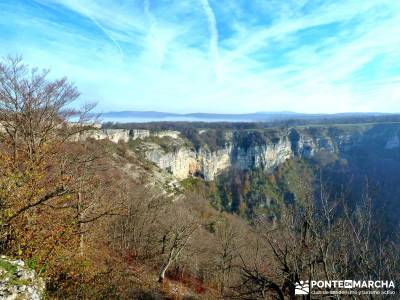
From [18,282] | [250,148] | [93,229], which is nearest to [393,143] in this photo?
[250,148]

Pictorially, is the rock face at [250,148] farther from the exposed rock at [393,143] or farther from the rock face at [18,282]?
the rock face at [18,282]

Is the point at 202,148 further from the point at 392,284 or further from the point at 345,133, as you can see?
the point at 392,284

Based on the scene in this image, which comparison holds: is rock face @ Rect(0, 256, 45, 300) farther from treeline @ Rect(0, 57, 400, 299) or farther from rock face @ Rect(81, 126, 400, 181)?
rock face @ Rect(81, 126, 400, 181)

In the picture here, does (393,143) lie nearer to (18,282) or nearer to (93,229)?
(93,229)

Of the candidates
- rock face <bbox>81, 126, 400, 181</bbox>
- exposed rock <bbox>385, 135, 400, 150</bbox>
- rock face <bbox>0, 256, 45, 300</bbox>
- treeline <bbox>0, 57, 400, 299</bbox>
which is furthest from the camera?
exposed rock <bbox>385, 135, 400, 150</bbox>

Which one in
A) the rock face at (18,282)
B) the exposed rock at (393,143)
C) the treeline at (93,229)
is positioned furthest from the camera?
the exposed rock at (393,143)

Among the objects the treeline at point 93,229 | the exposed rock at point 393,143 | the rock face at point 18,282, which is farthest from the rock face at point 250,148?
the rock face at point 18,282

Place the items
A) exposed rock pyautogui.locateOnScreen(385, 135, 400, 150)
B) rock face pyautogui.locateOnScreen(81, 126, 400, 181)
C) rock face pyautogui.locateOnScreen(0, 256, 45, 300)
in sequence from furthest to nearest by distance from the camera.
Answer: exposed rock pyautogui.locateOnScreen(385, 135, 400, 150), rock face pyautogui.locateOnScreen(81, 126, 400, 181), rock face pyautogui.locateOnScreen(0, 256, 45, 300)

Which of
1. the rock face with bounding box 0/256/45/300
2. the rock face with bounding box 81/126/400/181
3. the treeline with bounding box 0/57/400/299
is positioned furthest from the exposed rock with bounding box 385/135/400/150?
the rock face with bounding box 0/256/45/300

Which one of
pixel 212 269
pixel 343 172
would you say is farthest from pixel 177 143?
pixel 212 269
